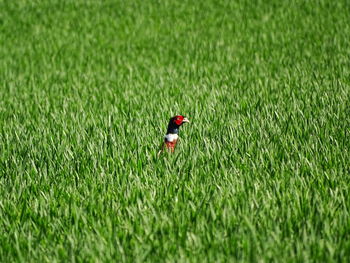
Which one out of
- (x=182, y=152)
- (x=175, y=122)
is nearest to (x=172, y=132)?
(x=175, y=122)

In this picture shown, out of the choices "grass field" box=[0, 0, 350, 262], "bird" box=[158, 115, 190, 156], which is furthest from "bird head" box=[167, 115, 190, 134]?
"grass field" box=[0, 0, 350, 262]

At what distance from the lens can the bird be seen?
3617 mm

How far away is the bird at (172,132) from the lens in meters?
3.62

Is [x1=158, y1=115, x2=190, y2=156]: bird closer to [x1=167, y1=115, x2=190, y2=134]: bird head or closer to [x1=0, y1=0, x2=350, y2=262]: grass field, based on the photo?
[x1=167, y1=115, x2=190, y2=134]: bird head

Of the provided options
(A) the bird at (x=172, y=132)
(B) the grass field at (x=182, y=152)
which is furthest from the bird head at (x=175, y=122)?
(B) the grass field at (x=182, y=152)

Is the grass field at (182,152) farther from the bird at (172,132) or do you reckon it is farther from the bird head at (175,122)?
the bird head at (175,122)

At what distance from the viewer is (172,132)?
3.71 metres

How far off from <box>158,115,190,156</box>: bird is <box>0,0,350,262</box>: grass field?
0.11 meters

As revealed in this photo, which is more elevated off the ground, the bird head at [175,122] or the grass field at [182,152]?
the bird head at [175,122]

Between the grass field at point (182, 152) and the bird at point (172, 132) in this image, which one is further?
the bird at point (172, 132)

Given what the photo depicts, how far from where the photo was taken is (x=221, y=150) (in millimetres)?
3928

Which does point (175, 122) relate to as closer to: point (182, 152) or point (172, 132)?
point (172, 132)

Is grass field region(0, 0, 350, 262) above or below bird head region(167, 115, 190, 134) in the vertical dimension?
below

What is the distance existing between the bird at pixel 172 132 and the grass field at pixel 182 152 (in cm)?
11
